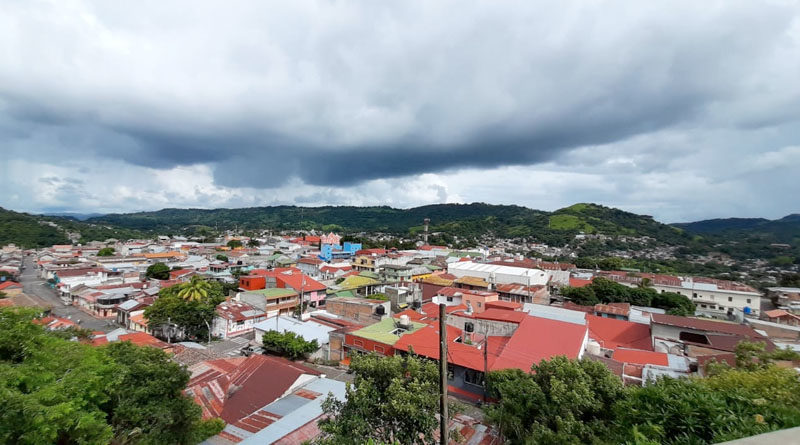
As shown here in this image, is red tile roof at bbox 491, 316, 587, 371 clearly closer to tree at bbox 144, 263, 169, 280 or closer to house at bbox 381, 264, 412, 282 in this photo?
house at bbox 381, 264, 412, 282

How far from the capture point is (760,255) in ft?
327

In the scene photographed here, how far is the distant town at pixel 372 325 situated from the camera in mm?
14828

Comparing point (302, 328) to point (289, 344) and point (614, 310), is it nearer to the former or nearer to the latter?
point (289, 344)

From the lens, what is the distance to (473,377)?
1666 centimetres

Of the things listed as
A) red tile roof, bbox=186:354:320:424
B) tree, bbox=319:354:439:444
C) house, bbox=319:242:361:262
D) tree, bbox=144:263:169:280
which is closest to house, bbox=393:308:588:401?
tree, bbox=319:354:439:444

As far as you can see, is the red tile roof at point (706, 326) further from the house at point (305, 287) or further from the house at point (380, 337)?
the house at point (305, 287)

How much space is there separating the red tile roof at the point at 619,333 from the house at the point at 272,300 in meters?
28.4

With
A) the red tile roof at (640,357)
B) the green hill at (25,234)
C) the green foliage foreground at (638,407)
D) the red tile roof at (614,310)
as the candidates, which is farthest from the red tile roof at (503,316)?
the green hill at (25,234)

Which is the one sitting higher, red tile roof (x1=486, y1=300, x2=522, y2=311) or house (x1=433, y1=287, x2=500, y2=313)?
red tile roof (x1=486, y1=300, x2=522, y2=311)

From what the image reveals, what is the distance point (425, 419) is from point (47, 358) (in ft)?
31.8

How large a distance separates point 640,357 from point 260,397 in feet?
65.7

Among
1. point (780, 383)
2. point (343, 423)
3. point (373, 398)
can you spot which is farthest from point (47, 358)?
point (780, 383)

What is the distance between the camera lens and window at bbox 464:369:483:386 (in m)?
16.4

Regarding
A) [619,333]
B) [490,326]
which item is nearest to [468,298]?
[490,326]
